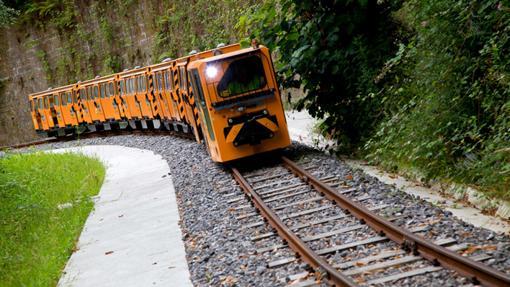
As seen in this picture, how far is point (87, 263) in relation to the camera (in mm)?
9961

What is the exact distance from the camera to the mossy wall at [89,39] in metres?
34.5

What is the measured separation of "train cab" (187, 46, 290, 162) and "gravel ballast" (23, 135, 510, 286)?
2.09 feet

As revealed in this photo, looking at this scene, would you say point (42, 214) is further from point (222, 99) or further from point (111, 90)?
point (111, 90)

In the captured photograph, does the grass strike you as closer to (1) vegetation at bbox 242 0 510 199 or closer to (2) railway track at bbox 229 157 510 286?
(2) railway track at bbox 229 157 510 286

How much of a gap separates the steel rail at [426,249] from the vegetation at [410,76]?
133cm

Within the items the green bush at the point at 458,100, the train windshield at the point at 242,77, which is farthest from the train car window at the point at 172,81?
the green bush at the point at 458,100

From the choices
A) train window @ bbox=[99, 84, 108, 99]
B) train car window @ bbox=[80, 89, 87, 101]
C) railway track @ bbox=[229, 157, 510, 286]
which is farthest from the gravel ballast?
train car window @ bbox=[80, 89, 87, 101]

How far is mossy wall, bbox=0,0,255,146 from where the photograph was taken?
113ft

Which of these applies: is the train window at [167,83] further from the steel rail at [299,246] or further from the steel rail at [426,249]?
the steel rail at [426,249]


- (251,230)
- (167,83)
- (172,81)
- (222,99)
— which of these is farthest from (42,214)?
(167,83)

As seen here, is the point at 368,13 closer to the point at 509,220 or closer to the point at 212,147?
the point at 212,147

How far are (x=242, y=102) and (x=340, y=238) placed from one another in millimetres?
6355

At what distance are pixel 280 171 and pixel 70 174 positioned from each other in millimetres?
7758

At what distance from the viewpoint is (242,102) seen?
14.7 m
